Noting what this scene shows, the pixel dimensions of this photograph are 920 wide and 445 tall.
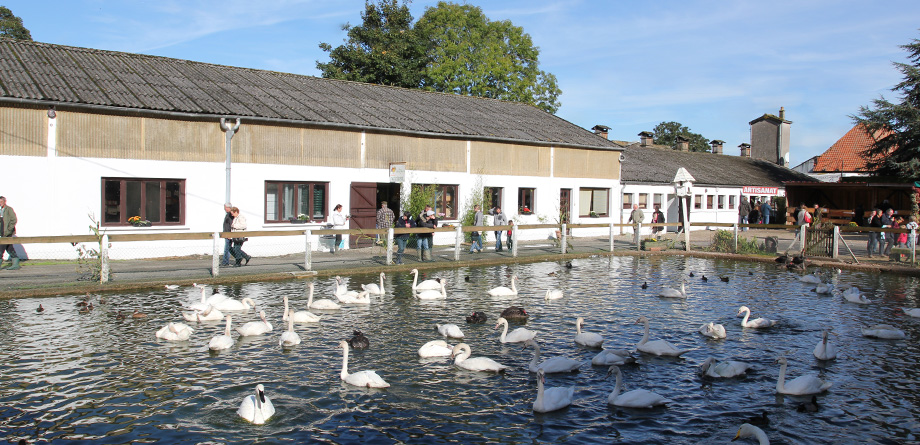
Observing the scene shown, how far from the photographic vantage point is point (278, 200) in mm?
24359

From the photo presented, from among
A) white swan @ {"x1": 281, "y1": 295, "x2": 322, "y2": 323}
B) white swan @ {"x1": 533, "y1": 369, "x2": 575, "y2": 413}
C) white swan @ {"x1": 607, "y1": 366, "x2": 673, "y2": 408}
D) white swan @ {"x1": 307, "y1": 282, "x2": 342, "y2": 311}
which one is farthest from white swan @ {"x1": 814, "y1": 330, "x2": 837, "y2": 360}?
white swan @ {"x1": 307, "y1": 282, "x2": 342, "y2": 311}

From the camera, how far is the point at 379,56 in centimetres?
4688

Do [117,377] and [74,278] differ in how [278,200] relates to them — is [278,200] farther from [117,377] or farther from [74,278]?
[117,377]

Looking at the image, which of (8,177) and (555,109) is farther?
(555,109)

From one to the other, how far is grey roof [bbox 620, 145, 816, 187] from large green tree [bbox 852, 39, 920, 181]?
32.7 feet

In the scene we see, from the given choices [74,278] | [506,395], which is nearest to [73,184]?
[74,278]

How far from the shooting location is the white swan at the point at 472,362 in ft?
31.4

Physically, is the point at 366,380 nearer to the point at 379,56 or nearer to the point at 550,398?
the point at 550,398

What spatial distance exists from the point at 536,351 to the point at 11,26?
63.8 m

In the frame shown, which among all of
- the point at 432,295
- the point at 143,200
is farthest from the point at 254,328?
the point at 143,200

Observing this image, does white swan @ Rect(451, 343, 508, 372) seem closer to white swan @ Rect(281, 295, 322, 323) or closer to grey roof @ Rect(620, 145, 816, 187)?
white swan @ Rect(281, 295, 322, 323)

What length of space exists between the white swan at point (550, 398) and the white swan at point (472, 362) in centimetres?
147

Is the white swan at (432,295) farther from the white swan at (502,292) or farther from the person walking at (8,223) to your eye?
the person walking at (8,223)

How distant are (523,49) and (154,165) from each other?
1513 inches
